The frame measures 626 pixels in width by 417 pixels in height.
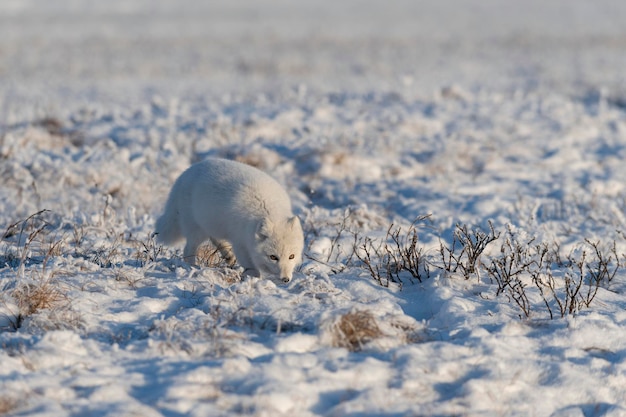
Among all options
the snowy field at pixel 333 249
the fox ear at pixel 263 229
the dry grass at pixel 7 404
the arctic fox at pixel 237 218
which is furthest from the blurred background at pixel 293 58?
the dry grass at pixel 7 404

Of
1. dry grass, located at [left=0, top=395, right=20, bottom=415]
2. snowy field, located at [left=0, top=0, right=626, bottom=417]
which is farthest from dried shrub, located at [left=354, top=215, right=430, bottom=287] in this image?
dry grass, located at [left=0, top=395, right=20, bottom=415]

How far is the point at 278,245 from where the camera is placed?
6.02 meters

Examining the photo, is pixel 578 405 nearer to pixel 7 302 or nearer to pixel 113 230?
pixel 7 302

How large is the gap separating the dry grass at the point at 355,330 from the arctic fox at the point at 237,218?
113 centimetres

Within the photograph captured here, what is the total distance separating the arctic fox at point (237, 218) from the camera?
609 centimetres

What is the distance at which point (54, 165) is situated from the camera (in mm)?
9758

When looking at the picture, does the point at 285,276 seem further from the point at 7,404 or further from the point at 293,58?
the point at 293,58

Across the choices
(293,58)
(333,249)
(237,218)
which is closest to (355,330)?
(237,218)

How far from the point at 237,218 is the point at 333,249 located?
51.5 inches

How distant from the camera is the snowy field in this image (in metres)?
4.32

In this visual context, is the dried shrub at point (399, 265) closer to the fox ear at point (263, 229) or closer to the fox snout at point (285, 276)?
the fox snout at point (285, 276)

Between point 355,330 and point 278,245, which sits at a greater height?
point 278,245

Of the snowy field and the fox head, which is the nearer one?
the snowy field

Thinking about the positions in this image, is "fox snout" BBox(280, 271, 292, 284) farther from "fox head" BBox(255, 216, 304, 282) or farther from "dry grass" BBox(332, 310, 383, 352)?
"dry grass" BBox(332, 310, 383, 352)
